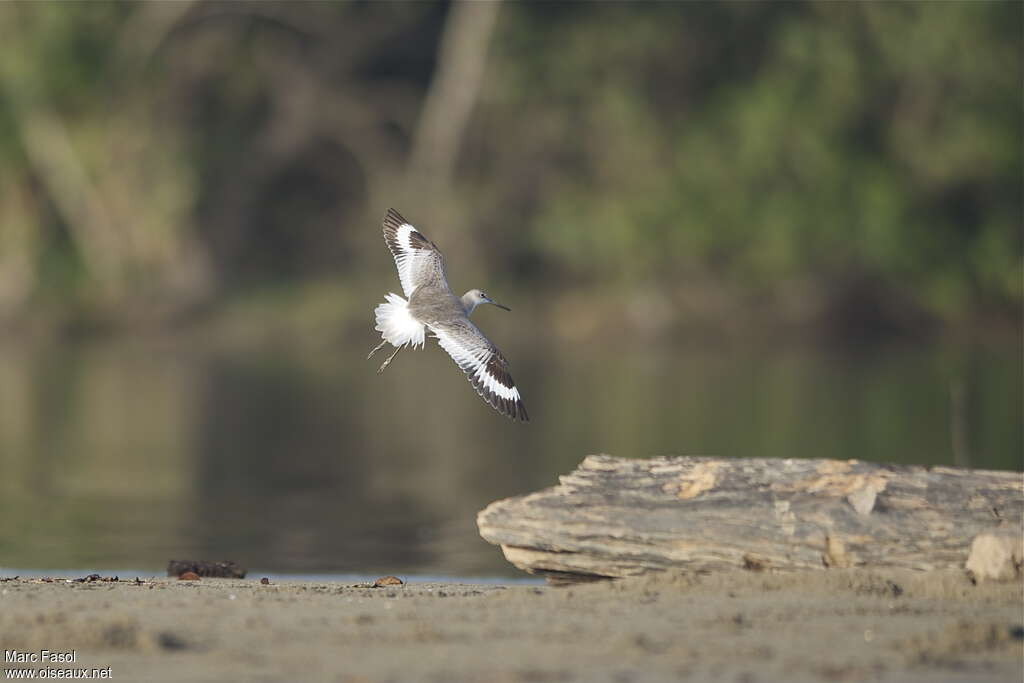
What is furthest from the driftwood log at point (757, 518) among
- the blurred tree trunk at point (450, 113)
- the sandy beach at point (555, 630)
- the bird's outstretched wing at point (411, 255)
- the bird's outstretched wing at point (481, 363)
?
the blurred tree trunk at point (450, 113)

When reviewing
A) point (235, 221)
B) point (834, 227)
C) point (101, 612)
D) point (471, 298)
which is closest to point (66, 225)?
point (235, 221)

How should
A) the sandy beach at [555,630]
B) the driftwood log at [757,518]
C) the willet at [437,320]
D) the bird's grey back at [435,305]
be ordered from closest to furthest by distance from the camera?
1. the sandy beach at [555,630]
2. the driftwood log at [757,518]
3. the willet at [437,320]
4. the bird's grey back at [435,305]

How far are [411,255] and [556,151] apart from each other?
25.8 metres

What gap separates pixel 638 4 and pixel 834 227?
6.36 m

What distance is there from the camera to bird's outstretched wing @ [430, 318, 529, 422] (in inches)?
380

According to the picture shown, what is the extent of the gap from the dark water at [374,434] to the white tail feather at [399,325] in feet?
7.55

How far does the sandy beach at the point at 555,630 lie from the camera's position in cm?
662

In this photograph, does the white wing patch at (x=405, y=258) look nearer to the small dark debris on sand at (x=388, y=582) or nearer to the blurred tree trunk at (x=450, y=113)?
the small dark debris on sand at (x=388, y=582)

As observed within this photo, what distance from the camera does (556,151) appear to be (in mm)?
36594

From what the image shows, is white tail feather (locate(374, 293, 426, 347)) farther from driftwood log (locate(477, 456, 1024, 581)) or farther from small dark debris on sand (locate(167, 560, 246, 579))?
driftwood log (locate(477, 456, 1024, 581))

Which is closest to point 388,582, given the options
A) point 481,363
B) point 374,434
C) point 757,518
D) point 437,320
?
point 481,363

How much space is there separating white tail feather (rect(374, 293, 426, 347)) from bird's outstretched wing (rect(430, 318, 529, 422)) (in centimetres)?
12

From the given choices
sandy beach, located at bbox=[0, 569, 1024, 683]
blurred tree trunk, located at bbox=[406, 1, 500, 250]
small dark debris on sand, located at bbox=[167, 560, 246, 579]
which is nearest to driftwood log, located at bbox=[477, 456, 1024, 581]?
sandy beach, located at bbox=[0, 569, 1024, 683]

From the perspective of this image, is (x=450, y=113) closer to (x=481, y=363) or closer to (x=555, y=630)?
(x=481, y=363)
